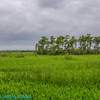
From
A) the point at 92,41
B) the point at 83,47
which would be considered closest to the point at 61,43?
the point at 83,47

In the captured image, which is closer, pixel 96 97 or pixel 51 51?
pixel 96 97

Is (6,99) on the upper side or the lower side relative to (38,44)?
lower

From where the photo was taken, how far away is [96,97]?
311 centimetres

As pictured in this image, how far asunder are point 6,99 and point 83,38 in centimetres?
5324

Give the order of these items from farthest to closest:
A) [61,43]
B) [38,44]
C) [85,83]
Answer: [38,44] < [61,43] < [85,83]

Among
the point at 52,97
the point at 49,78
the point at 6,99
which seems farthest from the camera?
the point at 49,78

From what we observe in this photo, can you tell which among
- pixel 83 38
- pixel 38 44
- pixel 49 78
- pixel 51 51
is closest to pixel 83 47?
pixel 83 38

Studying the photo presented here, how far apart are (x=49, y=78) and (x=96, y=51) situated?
52.5m

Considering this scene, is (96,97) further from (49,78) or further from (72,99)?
(49,78)

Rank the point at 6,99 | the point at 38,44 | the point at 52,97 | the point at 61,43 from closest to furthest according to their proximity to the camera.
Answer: the point at 6,99 → the point at 52,97 → the point at 61,43 → the point at 38,44

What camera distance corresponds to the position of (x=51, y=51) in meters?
51.4

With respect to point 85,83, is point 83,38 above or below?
above

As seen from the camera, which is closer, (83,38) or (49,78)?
(49,78)

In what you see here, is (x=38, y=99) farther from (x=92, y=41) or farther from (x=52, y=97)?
(x=92, y=41)
